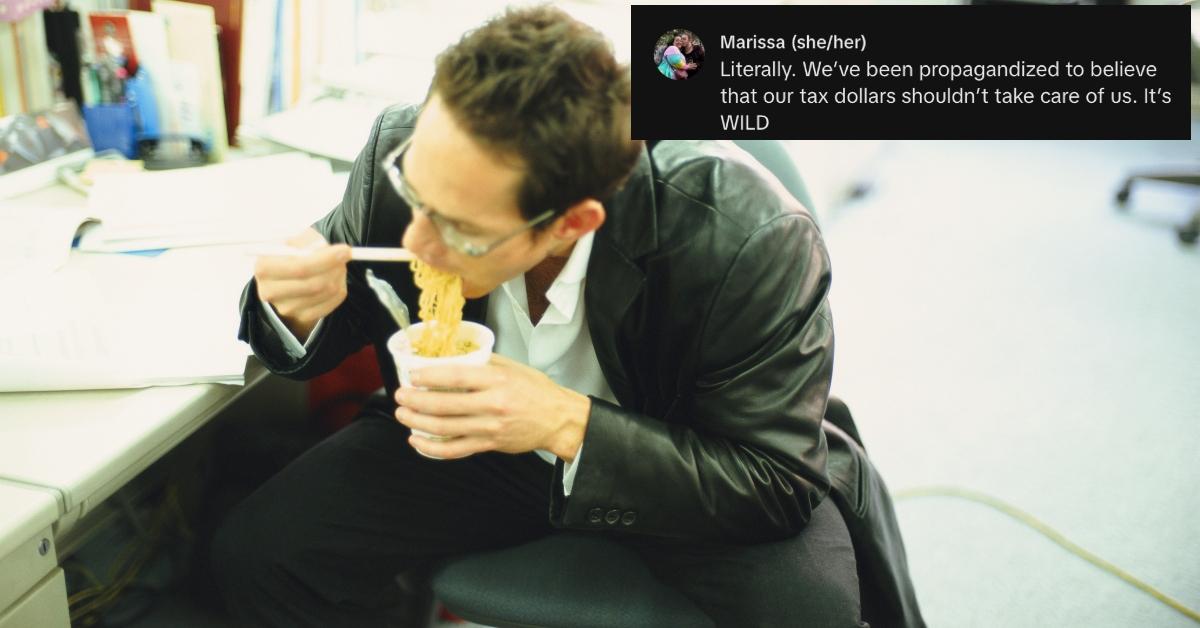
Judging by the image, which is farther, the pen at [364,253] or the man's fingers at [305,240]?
the man's fingers at [305,240]

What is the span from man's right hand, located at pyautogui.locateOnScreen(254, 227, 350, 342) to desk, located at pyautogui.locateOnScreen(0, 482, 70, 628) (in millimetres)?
294

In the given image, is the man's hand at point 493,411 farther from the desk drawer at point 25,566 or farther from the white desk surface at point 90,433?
the desk drawer at point 25,566

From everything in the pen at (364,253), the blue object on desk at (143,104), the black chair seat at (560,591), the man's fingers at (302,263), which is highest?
the blue object on desk at (143,104)

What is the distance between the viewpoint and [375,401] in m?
1.28

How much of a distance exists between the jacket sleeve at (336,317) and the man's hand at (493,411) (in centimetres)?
23

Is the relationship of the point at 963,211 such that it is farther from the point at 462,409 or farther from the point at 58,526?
the point at 58,526

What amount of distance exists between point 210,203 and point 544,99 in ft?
2.64

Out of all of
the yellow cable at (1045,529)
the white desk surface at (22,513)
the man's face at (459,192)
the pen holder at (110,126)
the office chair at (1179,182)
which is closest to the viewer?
the white desk surface at (22,513)

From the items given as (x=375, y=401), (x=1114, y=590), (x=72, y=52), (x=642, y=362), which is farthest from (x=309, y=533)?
(x=1114, y=590)

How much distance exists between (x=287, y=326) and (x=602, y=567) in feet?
1.64

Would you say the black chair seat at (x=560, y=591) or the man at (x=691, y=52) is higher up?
the man at (x=691, y=52)

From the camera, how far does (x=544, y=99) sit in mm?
808

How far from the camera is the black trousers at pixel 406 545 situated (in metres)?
1.00

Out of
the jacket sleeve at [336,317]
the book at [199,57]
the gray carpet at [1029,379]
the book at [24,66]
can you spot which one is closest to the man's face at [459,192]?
the jacket sleeve at [336,317]
